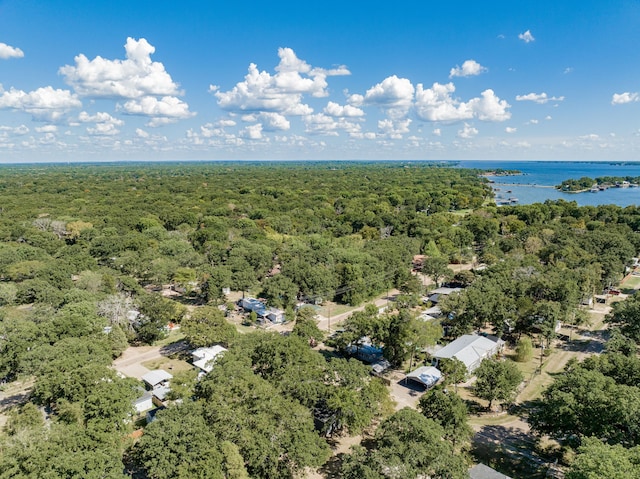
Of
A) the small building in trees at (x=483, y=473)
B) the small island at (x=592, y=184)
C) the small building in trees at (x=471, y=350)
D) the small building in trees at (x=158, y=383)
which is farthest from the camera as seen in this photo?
the small island at (x=592, y=184)

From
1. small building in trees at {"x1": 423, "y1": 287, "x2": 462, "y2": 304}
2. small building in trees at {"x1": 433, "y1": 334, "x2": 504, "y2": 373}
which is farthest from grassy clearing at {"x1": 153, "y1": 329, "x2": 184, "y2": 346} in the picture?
small building in trees at {"x1": 423, "y1": 287, "x2": 462, "y2": 304}

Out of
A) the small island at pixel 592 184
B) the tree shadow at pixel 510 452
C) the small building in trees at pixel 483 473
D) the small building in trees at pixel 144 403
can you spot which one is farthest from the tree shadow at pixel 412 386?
the small island at pixel 592 184

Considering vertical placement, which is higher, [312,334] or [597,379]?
[597,379]

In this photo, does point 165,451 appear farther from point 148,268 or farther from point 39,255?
point 39,255

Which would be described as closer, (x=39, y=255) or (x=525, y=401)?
(x=525, y=401)

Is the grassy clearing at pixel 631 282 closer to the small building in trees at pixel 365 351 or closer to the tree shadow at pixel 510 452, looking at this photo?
the tree shadow at pixel 510 452

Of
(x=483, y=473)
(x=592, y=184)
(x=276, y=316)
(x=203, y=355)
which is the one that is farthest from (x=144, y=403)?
(x=592, y=184)

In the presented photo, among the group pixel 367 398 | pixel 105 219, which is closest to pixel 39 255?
pixel 105 219

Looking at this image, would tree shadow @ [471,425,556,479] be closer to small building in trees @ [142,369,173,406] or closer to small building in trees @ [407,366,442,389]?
small building in trees @ [407,366,442,389]
